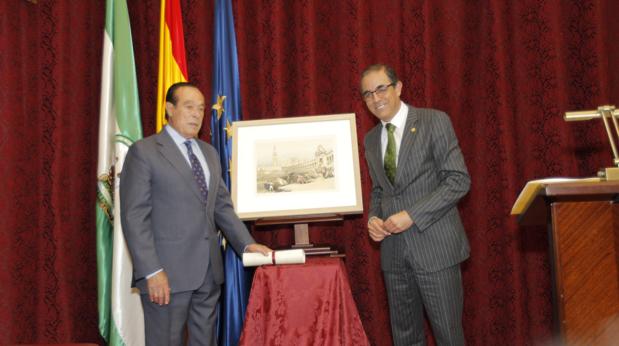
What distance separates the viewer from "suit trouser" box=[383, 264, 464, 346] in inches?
102

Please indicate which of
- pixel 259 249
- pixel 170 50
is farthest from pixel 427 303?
pixel 170 50

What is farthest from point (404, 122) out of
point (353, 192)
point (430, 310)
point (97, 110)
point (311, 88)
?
point (97, 110)

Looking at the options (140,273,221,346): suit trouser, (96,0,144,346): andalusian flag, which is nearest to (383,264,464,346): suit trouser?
(140,273,221,346): suit trouser

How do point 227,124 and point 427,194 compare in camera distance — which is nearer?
point 427,194

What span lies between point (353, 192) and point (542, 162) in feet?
5.37

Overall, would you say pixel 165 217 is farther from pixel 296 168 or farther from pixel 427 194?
pixel 427 194

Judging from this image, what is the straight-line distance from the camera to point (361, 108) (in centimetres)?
392

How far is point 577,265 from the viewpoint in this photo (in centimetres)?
162

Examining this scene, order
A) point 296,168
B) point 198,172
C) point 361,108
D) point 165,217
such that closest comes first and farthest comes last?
point 165,217 < point 198,172 < point 296,168 < point 361,108

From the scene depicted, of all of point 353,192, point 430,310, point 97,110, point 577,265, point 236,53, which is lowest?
point 430,310

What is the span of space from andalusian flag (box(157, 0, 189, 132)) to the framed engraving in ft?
2.36

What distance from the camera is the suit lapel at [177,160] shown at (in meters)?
2.68

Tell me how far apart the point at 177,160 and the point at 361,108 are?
5.43 feet

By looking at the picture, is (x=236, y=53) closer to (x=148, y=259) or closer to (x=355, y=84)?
(x=355, y=84)
